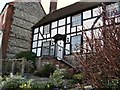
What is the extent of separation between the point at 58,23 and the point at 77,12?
8.79 feet

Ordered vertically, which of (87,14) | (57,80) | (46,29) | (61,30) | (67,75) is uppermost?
(87,14)

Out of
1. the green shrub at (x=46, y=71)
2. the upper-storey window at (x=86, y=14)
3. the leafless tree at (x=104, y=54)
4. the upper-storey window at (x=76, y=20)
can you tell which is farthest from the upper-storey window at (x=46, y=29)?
the leafless tree at (x=104, y=54)

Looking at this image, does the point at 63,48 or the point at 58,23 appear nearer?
the point at 63,48

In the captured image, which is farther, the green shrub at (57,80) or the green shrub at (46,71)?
the green shrub at (46,71)

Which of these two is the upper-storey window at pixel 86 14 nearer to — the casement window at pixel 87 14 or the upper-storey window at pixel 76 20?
the casement window at pixel 87 14

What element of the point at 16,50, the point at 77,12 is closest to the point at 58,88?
the point at 77,12

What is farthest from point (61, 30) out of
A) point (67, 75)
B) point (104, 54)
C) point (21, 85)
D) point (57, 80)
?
point (104, 54)

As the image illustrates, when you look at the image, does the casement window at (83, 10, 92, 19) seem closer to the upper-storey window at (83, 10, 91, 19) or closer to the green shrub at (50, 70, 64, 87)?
the upper-storey window at (83, 10, 91, 19)

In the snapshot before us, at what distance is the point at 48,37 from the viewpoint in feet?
76.5

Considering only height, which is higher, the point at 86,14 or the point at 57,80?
the point at 86,14

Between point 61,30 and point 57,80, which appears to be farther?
point 61,30

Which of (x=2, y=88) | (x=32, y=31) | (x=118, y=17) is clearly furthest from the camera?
(x=32, y=31)

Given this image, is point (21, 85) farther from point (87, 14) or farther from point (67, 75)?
point (87, 14)

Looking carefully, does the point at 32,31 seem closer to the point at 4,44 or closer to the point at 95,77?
the point at 4,44
